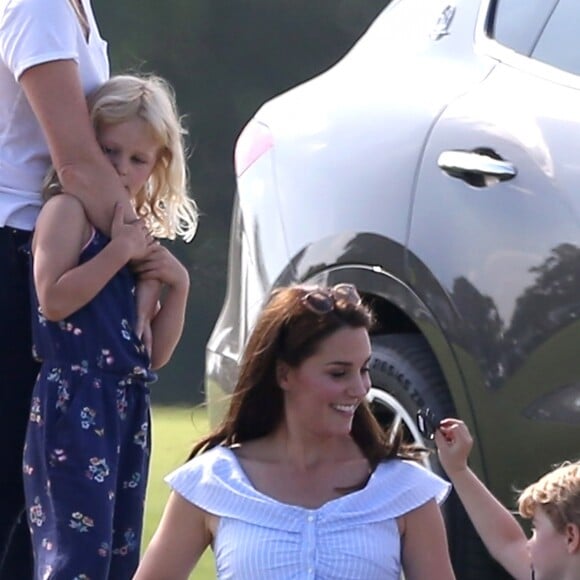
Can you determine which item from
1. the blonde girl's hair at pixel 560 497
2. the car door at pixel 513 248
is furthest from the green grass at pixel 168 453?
the blonde girl's hair at pixel 560 497

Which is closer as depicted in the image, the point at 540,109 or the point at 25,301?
the point at 25,301

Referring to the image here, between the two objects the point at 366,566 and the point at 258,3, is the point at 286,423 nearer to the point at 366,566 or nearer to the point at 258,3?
the point at 366,566

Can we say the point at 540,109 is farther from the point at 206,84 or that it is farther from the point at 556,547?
the point at 206,84

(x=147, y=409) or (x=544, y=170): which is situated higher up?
(x=544, y=170)

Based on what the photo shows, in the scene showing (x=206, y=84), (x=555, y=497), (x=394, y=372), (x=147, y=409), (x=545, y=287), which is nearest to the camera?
(x=555, y=497)

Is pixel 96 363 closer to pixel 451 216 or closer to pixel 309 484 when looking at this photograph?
pixel 309 484

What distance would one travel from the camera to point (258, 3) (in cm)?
1717

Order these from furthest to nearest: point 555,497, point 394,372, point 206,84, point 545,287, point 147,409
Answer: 1. point 206,84
2. point 394,372
3. point 545,287
4. point 147,409
5. point 555,497

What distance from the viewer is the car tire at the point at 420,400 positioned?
4.68 m

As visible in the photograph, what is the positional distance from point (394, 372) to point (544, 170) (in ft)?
2.26

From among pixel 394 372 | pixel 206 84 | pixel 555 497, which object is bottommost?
pixel 206 84

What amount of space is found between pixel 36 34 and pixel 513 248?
4.18 feet

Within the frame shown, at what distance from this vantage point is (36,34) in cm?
374

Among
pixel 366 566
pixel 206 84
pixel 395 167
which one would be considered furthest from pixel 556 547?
pixel 206 84
